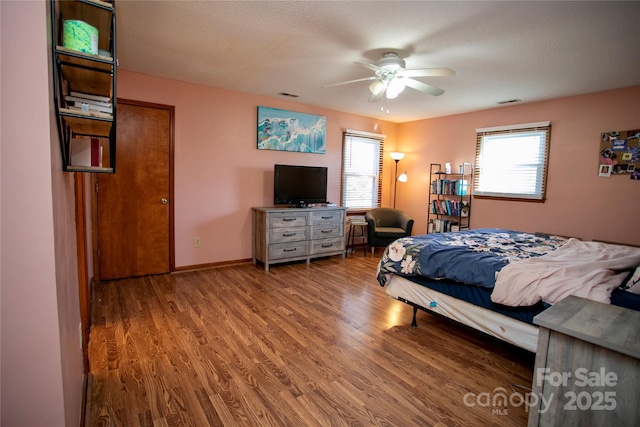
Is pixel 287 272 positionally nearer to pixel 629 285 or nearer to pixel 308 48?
pixel 308 48

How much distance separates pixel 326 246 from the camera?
501 cm

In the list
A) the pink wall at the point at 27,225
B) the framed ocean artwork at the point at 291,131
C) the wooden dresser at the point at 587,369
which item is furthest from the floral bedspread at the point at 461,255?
the framed ocean artwork at the point at 291,131

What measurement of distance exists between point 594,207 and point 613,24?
2426mm

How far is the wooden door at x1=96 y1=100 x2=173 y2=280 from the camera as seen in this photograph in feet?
12.2

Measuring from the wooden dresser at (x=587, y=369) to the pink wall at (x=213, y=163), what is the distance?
3.87m

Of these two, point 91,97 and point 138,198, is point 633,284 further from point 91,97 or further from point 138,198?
point 138,198

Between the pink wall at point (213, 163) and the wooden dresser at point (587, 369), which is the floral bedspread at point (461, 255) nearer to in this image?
the wooden dresser at point (587, 369)

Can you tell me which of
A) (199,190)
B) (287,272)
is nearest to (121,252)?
(199,190)

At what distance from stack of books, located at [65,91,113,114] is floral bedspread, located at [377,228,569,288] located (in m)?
2.27

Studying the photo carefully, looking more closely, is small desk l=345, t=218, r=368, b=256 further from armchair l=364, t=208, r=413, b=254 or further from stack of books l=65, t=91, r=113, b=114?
stack of books l=65, t=91, r=113, b=114

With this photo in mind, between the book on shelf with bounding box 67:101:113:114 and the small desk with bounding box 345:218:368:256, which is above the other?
→ the book on shelf with bounding box 67:101:113:114

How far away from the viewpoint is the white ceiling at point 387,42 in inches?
89.0

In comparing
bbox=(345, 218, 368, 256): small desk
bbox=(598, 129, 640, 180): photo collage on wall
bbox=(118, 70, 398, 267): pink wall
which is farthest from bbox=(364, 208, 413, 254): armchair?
bbox=(598, 129, 640, 180): photo collage on wall

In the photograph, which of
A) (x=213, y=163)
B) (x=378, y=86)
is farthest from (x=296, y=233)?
(x=378, y=86)
